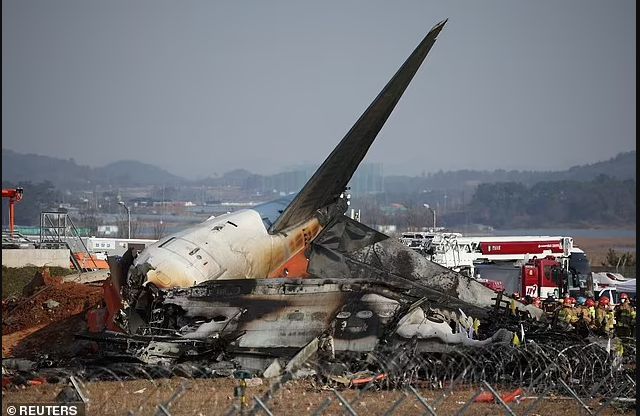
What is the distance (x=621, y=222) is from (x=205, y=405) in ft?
297

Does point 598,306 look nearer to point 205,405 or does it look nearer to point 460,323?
point 460,323

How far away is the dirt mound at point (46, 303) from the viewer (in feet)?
103

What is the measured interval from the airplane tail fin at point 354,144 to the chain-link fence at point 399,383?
8.62 m

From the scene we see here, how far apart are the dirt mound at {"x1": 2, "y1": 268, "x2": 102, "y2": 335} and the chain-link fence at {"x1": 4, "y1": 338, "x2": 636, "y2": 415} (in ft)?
37.9

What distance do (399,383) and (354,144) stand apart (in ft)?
37.1

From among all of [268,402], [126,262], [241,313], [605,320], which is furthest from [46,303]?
[605,320]

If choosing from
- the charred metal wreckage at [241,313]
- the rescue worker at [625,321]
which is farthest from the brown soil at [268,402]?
the rescue worker at [625,321]

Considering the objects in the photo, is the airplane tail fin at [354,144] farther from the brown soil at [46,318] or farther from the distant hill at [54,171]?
the distant hill at [54,171]

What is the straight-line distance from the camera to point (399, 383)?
20062 millimetres

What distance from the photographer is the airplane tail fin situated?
29.3 meters

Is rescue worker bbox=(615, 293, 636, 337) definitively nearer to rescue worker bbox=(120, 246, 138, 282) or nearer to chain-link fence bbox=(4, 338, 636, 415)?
chain-link fence bbox=(4, 338, 636, 415)

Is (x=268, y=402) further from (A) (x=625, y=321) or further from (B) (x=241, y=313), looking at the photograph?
(A) (x=625, y=321)

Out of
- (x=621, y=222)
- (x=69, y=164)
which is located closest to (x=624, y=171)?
(x=621, y=222)

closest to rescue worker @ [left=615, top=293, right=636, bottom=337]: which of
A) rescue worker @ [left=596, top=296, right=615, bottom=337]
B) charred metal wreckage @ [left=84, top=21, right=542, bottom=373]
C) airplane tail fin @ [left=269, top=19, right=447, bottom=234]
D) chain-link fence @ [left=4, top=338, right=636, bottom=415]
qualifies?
rescue worker @ [left=596, top=296, right=615, bottom=337]
